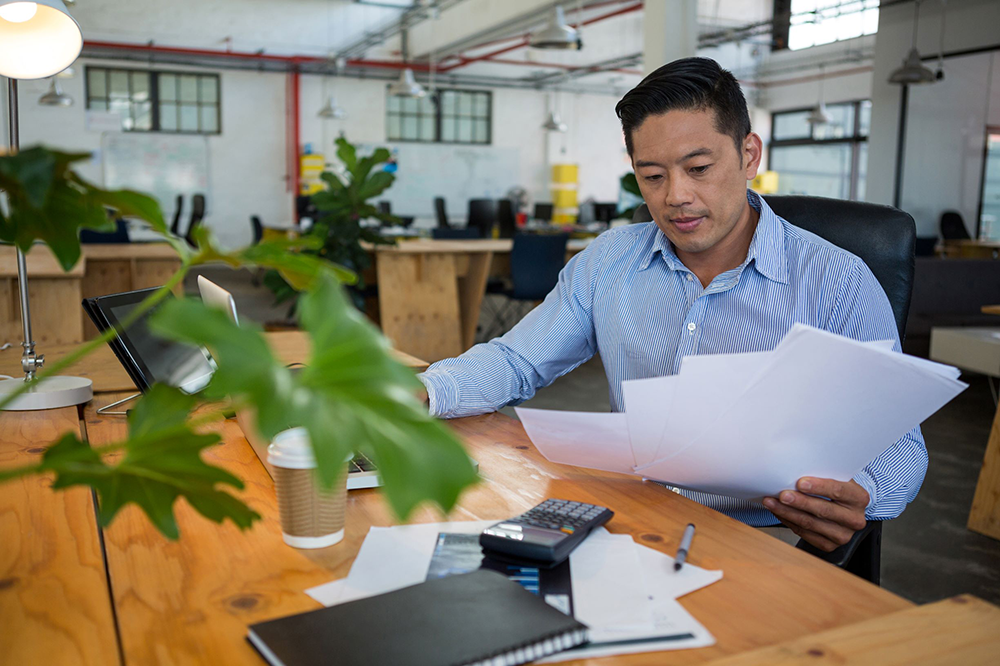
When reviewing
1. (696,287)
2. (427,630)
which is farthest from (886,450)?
(427,630)

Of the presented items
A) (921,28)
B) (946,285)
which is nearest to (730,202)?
(946,285)

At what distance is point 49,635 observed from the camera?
0.69 m

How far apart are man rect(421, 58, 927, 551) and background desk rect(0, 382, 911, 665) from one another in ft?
1.22

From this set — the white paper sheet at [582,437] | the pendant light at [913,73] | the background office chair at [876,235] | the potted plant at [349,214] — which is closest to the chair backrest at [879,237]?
the background office chair at [876,235]

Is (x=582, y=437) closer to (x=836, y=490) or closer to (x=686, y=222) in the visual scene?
(x=836, y=490)

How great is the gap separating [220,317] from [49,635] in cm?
45

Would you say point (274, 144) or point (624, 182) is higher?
point (274, 144)

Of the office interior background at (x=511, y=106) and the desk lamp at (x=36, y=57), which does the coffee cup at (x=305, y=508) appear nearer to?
the desk lamp at (x=36, y=57)

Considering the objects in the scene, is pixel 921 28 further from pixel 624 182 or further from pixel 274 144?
pixel 274 144

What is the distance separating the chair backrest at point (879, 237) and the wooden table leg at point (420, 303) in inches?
157

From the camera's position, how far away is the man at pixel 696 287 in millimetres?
1379

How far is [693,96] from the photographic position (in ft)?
4.63

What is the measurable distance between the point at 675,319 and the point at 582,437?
0.54m

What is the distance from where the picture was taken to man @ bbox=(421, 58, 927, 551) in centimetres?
138
